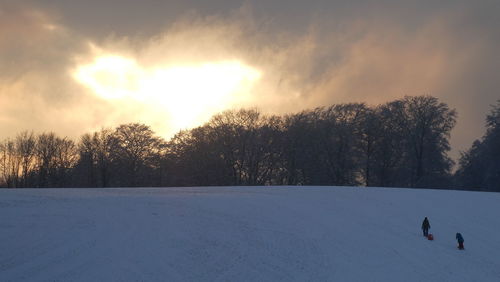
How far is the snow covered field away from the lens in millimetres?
24203

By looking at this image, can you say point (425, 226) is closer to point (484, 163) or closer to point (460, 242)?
point (460, 242)

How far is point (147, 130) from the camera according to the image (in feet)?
265

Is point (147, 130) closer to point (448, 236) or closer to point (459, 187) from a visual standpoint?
point (459, 187)

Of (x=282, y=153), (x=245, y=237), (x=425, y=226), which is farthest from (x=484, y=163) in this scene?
(x=245, y=237)

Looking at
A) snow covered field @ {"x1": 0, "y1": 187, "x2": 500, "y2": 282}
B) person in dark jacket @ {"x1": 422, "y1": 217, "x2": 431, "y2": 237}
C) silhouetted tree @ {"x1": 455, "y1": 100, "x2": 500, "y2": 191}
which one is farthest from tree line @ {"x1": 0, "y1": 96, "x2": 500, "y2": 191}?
person in dark jacket @ {"x1": 422, "y1": 217, "x2": 431, "y2": 237}

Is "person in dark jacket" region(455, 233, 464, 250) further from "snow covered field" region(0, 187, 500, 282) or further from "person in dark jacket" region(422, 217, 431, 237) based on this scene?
"person in dark jacket" region(422, 217, 431, 237)

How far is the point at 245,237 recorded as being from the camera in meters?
30.1

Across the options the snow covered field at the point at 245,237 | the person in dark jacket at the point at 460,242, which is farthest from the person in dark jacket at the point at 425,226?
the person in dark jacket at the point at 460,242

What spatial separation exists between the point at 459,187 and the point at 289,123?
28.3m

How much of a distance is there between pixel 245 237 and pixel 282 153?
1602 inches

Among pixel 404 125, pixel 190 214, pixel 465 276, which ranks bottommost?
pixel 465 276

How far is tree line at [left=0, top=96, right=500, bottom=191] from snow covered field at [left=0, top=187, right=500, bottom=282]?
21.1m

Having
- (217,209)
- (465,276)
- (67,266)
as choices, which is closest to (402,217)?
(465,276)

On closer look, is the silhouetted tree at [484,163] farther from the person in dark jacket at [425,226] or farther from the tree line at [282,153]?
the person in dark jacket at [425,226]
